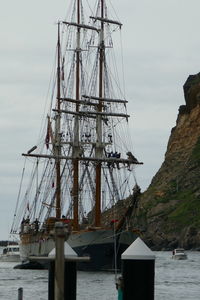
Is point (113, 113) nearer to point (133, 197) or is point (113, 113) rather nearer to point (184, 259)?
point (133, 197)

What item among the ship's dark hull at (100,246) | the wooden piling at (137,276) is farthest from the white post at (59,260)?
the ship's dark hull at (100,246)

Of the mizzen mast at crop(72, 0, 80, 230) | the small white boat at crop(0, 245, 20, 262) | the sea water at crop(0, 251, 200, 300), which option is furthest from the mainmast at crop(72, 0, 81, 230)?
the small white boat at crop(0, 245, 20, 262)

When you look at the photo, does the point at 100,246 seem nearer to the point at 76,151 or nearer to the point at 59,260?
the point at 76,151

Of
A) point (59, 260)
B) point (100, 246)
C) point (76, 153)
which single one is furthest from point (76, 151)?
point (59, 260)

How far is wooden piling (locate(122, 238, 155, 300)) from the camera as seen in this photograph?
21.9 m

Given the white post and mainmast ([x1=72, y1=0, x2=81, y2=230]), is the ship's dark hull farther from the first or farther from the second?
the white post

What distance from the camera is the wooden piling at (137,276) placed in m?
21.9

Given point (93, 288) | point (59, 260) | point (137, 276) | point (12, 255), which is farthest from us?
point (12, 255)

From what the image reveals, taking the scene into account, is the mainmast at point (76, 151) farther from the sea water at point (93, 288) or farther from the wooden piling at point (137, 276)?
the wooden piling at point (137, 276)

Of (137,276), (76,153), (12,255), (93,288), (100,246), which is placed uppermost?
(76,153)

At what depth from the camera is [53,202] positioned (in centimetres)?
11744

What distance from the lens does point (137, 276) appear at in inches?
865

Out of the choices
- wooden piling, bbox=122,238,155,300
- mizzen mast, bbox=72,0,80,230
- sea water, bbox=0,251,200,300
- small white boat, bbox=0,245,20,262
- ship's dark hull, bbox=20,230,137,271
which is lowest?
wooden piling, bbox=122,238,155,300

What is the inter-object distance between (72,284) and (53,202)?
93453 millimetres
